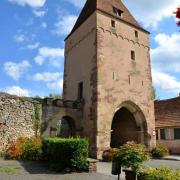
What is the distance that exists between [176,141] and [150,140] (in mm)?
4253

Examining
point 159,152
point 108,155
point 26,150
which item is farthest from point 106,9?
point 26,150

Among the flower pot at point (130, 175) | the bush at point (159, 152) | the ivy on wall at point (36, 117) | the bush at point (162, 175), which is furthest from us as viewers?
the bush at point (159, 152)

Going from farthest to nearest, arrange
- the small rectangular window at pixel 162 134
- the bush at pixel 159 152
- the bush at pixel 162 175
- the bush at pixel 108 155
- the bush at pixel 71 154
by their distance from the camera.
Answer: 1. the small rectangular window at pixel 162 134
2. the bush at pixel 159 152
3. the bush at pixel 108 155
4. the bush at pixel 71 154
5. the bush at pixel 162 175

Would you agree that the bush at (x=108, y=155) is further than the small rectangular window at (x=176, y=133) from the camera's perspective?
No

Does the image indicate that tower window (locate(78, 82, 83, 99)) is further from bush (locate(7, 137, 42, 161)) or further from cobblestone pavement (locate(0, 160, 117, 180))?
cobblestone pavement (locate(0, 160, 117, 180))

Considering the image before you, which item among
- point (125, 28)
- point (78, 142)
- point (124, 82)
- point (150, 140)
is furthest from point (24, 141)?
point (125, 28)

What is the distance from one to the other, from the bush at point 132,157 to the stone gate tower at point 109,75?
9.50 metres

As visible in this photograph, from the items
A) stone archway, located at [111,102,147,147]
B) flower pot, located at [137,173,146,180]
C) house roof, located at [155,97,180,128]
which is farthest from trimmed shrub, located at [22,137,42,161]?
house roof, located at [155,97,180,128]

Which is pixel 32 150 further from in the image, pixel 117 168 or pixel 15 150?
pixel 117 168

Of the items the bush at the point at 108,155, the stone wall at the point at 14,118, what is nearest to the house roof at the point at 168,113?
the bush at the point at 108,155

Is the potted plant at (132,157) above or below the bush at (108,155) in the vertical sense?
above

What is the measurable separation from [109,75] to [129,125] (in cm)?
566

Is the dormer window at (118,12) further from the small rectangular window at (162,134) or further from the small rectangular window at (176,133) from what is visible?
the small rectangular window at (162,134)

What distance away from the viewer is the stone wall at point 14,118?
16.7 metres
